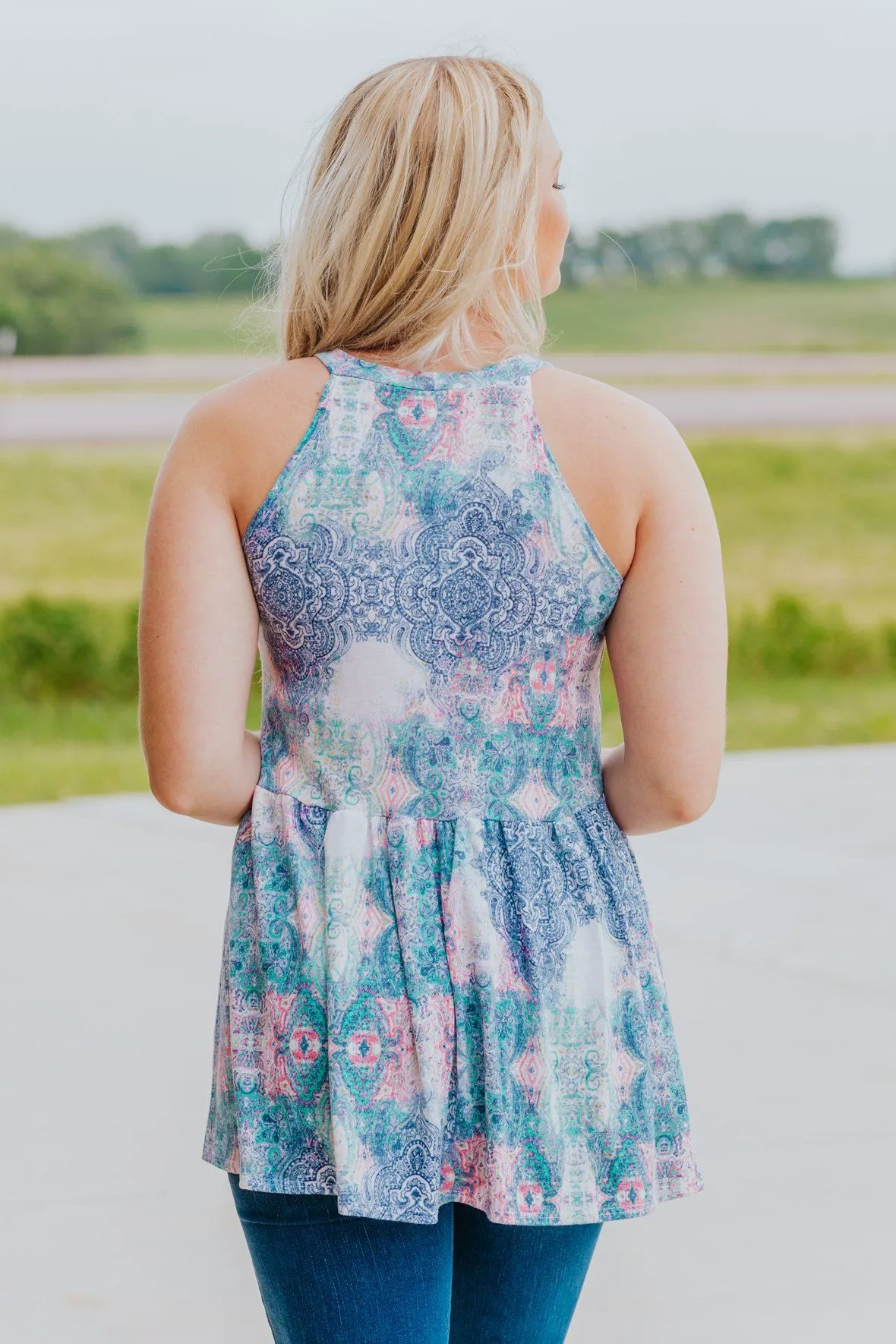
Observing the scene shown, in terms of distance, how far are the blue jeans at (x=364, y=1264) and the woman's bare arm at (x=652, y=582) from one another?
1.14 feet

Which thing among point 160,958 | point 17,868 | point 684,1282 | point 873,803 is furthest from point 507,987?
point 873,803

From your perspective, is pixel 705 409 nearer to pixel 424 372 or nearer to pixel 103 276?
pixel 103 276

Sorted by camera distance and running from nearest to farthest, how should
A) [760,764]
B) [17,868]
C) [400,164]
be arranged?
[400,164]
[17,868]
[760,764]

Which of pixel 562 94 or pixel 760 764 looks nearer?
pixel 760 764

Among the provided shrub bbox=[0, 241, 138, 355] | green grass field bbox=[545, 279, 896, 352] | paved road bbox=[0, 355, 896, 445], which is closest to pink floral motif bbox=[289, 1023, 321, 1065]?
paved road bbox=[0, 355, 896, 445]

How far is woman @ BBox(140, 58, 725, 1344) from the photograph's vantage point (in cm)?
119

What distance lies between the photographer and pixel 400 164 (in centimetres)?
118

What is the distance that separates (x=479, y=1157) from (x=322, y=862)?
0.81 ft

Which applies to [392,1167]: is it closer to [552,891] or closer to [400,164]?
[552,891]

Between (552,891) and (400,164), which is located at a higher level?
(400,164)

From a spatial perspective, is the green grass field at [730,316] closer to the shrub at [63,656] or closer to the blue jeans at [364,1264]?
the shrub at [63,656]

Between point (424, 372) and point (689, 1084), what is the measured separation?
8.39 feet

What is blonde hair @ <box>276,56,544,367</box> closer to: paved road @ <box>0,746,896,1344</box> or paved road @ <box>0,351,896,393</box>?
paved road @ <box>0,746,896,1344</box>

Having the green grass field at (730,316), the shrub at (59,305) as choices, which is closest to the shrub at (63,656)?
the shrub at (59,305)
